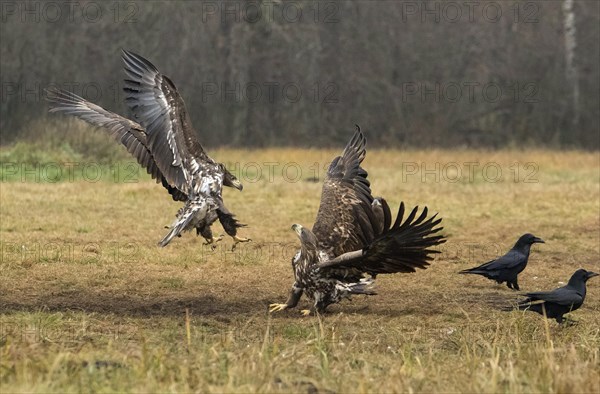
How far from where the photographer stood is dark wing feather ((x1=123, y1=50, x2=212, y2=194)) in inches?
377

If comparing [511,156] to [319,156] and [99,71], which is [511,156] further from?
[99,71]

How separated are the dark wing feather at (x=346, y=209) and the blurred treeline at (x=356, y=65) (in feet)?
68.4

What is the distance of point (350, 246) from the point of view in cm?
857

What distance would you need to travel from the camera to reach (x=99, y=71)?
30.1 metres

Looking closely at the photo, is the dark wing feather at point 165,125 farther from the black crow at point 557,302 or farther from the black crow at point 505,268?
the black crow at point 557,302

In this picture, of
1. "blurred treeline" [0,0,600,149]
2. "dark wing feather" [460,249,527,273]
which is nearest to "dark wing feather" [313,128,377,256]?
"dark wing feather" [460,249,527,273]

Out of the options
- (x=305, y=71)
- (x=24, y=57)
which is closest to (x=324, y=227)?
(x=24, y=57)

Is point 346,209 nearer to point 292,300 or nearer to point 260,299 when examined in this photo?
point 292,300

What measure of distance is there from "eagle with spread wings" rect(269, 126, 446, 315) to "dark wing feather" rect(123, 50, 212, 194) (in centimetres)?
127

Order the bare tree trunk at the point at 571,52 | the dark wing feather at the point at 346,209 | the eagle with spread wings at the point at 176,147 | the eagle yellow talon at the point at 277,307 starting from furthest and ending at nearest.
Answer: the bare tree trunk at the point at 571,52
the eagle with spread wings at the point at 176,147
the eagle yellow talon at the point at 277,307
the dark wing feather at the point at 346,209

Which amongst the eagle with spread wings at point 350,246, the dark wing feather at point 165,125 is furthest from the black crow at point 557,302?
the dark wing feather at point 165,125

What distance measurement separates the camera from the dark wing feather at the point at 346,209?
28.0 ft

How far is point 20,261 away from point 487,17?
24741mm

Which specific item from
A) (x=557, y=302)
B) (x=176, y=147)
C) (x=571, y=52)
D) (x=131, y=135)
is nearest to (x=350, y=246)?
(x=557, y=302)
